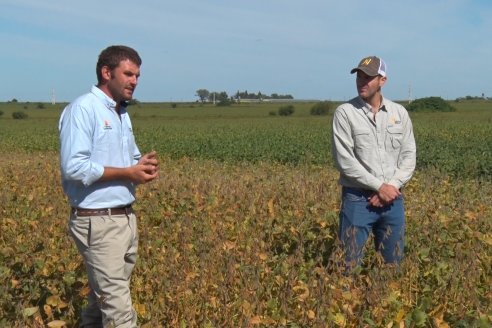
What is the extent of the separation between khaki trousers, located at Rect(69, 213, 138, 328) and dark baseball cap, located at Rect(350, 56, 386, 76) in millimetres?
2017

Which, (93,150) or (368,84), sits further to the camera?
(368,84)

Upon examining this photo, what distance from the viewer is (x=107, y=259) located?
3.44 meters

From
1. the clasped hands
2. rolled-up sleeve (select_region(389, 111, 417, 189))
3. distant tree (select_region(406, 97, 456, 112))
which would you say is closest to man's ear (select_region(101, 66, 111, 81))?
the clasped hands

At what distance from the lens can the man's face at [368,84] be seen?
4.37 metres

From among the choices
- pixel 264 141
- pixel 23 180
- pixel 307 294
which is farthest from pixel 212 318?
pixel 264 141

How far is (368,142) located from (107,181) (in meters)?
2.02

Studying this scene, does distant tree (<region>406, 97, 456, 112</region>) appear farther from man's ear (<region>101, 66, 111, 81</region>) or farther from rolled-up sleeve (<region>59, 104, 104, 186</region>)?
rolled-up sleeve (<region>59, 104, 104, 186</region>)

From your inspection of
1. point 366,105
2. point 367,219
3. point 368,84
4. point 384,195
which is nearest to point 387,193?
point 384,195

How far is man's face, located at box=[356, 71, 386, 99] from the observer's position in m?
4.37

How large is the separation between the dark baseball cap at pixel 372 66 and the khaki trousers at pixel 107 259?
6.62 feet

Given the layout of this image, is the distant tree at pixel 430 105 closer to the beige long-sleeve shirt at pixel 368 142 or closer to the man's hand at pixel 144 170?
the beige long-sleeve shirt at pixel 368 142

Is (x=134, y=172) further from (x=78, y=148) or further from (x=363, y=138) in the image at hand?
(x=363, y=138)

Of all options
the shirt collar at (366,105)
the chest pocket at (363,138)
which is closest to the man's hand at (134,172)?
the chest pocket at (363,138)

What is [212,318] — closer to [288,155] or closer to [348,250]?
[348,250]
